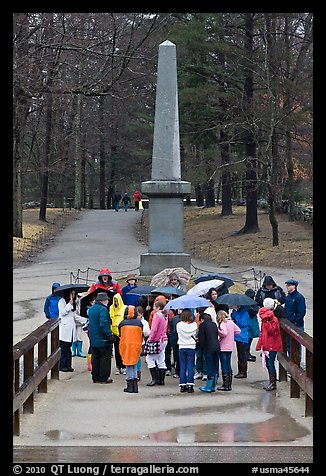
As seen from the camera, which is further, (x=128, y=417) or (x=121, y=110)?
(x=121, y=110)

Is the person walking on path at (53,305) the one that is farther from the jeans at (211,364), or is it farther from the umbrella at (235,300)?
the jeans at (211,364)

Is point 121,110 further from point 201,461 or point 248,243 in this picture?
point 201,461

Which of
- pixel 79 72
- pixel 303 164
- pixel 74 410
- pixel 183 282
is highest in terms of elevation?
pixel 79 72

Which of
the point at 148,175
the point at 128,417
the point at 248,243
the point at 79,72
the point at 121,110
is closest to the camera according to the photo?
the point at 128,417

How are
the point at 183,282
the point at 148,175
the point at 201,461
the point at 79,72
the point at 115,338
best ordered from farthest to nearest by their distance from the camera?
the point at 148,175 → the point at 79,72 → the point at 183,282 → the point at 115,338 → the point at 201,461

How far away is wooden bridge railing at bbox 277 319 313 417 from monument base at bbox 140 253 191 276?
8.86 metres

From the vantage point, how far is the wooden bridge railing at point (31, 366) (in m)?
8.70

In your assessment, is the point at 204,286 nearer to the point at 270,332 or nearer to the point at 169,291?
the point at 169,291

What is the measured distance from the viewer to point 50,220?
4825cm

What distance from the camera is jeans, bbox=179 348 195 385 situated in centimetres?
1161

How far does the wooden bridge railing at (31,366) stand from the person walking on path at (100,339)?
537mm

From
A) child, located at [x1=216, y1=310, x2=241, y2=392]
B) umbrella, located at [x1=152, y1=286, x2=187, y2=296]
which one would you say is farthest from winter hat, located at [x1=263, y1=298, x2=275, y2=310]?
umbrella, located at [x1=152, y1=286, x2=187, y2=296]
